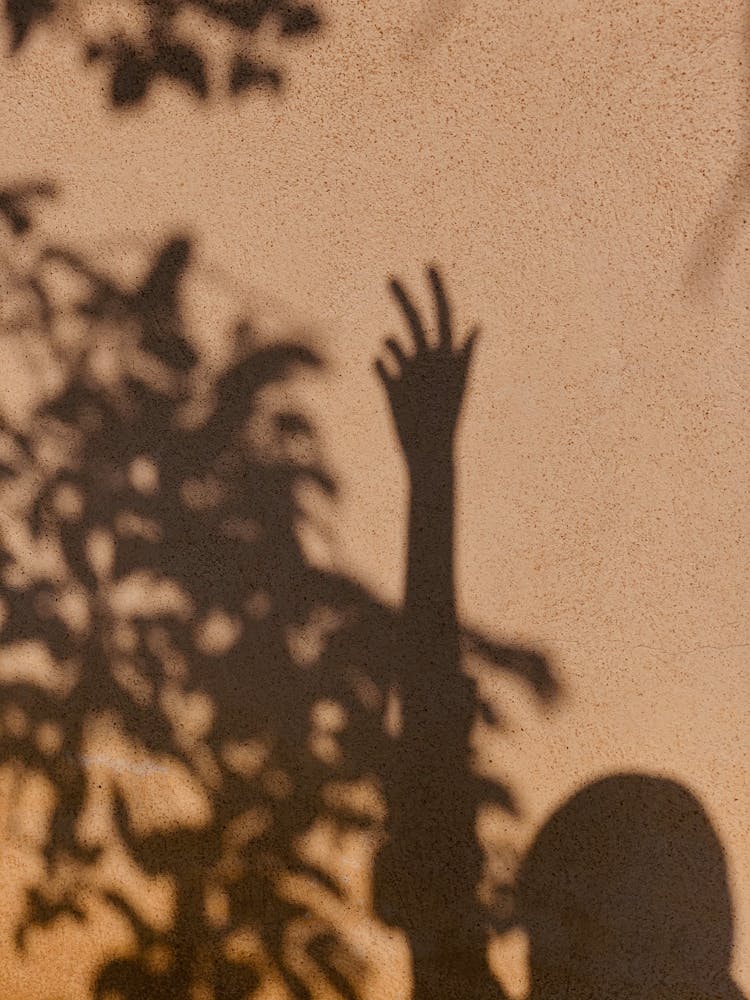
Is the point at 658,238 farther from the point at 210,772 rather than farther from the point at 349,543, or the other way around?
the point at 210,772

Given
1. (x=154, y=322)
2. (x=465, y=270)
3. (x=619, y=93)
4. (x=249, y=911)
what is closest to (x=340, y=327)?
(x=465, y=270)

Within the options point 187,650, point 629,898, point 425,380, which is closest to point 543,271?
point 425,380

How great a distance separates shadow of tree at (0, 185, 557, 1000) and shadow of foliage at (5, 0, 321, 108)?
2.09ft

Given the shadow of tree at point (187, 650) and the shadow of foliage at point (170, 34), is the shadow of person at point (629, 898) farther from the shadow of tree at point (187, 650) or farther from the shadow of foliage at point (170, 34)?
the shadow of foliage at point (170, 34)

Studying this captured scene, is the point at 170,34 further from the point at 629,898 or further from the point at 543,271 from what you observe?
the point at 629,898

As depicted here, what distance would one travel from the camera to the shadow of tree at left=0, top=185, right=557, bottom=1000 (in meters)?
3.48

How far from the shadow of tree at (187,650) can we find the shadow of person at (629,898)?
0.95 feet

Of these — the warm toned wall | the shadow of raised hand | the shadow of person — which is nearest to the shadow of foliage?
the warm toned wall

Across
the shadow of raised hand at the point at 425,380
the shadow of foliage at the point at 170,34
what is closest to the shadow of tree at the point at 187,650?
the shadow of raised hand at the point at 425,380

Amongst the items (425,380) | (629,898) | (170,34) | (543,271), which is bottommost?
(629,898)

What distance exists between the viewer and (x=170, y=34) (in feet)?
11.1

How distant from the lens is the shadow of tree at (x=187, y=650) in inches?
137

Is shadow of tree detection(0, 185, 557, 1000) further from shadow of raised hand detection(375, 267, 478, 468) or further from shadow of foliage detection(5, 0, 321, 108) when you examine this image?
shadow of foliage detection(5, 0, 321, 108)

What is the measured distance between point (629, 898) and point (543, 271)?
8.95ft
